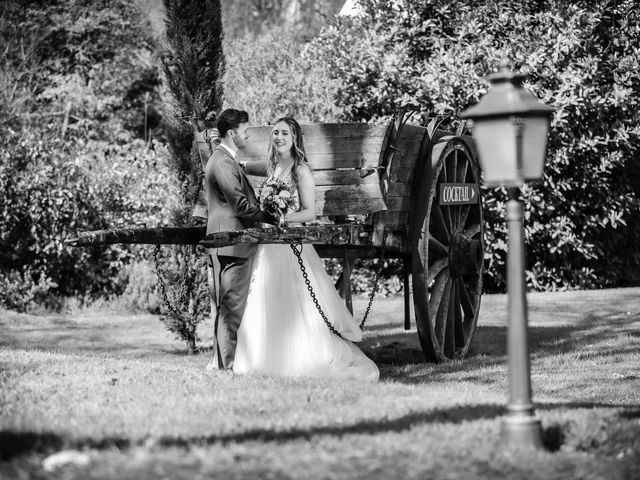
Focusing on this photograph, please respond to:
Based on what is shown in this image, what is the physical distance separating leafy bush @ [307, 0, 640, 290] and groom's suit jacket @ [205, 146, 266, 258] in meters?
7.60

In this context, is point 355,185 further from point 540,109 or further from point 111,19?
point 111,19

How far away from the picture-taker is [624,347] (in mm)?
10297

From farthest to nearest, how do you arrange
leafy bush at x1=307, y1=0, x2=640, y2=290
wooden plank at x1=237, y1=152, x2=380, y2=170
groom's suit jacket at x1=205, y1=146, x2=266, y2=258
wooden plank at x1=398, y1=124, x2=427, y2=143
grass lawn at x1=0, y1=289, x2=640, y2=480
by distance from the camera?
leafy bush at x1=307, y1=0, x2=640, y2=290 < wooden plank at x1=398, y1=124, x2=427, y2=143 < wooden plank at x1=237, y1=152, x2=380, y2=170 < groom's suit jacket at x1=205, y1=146, x2=266, y2=258 < grass lawn at x1=0, y1=289, x2=640, y2=480

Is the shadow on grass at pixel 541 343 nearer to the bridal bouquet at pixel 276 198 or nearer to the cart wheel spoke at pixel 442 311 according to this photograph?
the cart wheel spoke at pixel 442 311

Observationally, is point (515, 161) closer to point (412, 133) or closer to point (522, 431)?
point (522, 431)

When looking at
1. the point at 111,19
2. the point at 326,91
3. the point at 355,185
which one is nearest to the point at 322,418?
the point at 355,185

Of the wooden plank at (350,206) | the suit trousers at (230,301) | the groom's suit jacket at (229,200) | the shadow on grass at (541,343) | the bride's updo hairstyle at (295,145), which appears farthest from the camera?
the shadow on grass at (541,343)

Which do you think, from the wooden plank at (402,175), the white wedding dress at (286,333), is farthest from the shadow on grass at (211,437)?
the wooden plank at (402,175)

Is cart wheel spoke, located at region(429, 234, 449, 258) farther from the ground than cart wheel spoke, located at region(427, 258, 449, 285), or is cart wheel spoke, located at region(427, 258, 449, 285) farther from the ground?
cart wheel spoke, located at region(429, 234, 449, 258)

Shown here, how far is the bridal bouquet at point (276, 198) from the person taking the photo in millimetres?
7547

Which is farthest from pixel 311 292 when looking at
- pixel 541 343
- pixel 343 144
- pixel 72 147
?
pixel 72 147

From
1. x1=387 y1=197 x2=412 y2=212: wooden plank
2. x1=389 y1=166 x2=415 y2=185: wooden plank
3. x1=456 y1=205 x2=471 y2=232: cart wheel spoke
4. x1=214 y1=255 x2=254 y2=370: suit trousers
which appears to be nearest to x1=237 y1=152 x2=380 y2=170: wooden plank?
x1=389 y1=166 x2=415 y2=185: wooden plank

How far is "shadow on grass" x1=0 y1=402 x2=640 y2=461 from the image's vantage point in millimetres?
4742

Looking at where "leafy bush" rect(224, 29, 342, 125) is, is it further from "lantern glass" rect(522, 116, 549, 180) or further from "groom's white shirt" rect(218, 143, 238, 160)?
"lantern glass" rect(522, 116, 549, 180)
